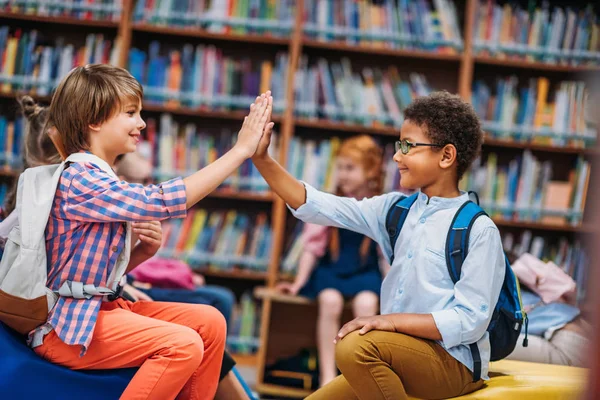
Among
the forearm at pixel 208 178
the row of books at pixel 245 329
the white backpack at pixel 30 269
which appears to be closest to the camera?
the white backpack at pixel 30 269

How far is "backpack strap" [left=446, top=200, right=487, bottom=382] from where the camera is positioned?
1603mm

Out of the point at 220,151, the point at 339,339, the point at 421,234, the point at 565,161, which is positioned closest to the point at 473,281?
the point at 421,234

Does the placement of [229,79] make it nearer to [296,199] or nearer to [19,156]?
[19,156]

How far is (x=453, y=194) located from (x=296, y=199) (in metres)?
0.41

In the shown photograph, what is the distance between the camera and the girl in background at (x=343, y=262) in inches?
139

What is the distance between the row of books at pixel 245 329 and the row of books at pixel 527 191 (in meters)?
1.43

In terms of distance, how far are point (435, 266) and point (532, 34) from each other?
2.85 metres

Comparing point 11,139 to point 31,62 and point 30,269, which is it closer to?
point 31,62

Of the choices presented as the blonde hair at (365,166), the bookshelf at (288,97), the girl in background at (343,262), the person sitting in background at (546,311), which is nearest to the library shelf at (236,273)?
the bookshelf at (288,97)

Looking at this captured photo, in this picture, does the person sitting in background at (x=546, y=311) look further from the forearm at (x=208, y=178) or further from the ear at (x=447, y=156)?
the forearm at (x=208, y=178)

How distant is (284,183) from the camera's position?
6.00 feet

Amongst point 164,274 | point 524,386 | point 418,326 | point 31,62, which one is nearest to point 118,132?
point 418,326

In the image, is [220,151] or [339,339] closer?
[339,339]

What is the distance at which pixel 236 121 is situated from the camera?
430 cm
